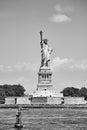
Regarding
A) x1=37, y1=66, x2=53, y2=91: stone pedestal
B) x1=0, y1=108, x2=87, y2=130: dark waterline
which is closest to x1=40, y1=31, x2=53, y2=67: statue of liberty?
x1=37, y1=66, x2=53, y2=91: stone pedestal

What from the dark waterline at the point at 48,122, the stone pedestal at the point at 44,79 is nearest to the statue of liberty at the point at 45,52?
the stone pedestal at the point at 44,79

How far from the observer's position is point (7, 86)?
179250mm

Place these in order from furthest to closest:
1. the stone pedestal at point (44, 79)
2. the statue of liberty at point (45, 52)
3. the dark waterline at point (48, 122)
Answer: the statue of liberty at point (45, 52)
the stone pedestal at point (44, 79)
the dark waterline at point (48, 122)

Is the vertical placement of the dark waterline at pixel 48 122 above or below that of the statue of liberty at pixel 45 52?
below

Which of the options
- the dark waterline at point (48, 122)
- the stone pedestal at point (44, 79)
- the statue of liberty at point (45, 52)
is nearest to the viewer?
the dark waterline at point (48, 122)

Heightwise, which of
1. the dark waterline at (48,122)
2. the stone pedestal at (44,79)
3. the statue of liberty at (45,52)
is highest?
the statue of liberty at (45,52)

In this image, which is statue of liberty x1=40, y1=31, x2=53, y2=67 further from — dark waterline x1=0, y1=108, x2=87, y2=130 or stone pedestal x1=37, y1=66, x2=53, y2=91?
dark waterline x1=0, y1=108, x2=87, y2=130

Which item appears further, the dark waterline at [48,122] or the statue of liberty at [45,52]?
the statue of liberty at [45,52]

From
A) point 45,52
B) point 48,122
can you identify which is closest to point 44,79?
point 45,52

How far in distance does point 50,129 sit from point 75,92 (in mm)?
146950

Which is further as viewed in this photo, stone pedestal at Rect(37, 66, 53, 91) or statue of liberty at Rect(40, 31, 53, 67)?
statue of liberty at Rect(40, 31, 53, 67)

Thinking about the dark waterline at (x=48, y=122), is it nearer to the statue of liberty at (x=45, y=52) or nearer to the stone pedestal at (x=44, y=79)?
the stone pedestal at (x=44, y=79)

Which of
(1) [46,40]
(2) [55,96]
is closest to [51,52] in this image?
(1) [46,40]

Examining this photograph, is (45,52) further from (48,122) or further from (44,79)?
(48,122)
